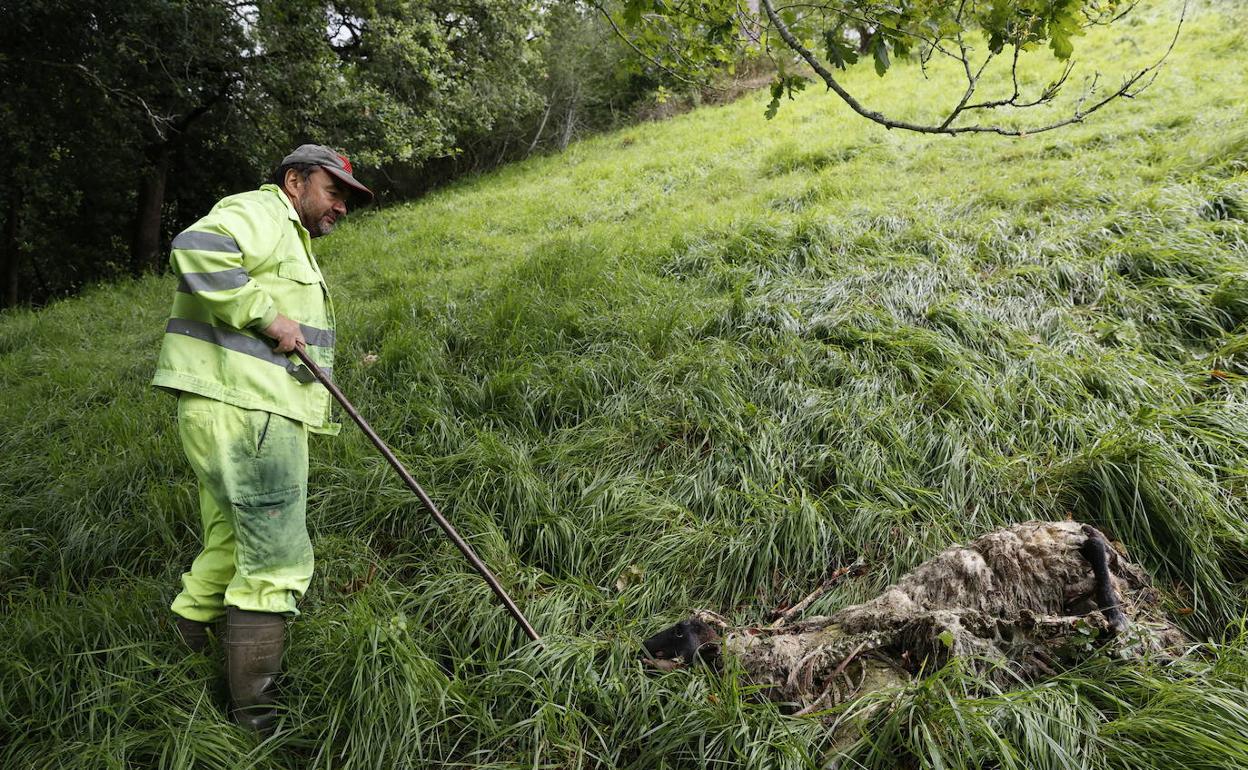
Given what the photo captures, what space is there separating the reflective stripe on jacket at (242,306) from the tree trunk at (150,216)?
12.7m

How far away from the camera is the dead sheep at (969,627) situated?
212 cm

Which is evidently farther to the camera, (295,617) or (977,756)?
(295,617)

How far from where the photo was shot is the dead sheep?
2121 millimetres

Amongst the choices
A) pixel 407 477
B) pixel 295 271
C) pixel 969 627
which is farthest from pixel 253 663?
pixel 969 627

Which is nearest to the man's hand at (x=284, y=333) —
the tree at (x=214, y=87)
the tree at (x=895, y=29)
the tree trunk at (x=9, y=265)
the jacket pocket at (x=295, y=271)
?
the jacket pocket at (x=295, y=271)

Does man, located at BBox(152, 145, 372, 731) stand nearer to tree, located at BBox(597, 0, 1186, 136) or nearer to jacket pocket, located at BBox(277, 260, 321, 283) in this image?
jacket pocket, located at BBox(277, 260, 321, 283)

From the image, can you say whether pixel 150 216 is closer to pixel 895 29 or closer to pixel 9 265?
pixel 9 265

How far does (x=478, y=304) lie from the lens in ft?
18.0

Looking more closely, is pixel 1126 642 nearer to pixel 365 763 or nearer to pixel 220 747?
pixel 365 763

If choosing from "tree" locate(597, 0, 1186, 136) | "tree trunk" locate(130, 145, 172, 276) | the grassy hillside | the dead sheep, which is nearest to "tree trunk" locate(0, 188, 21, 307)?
"tree trunk" locate(130, 145, 172, 276)

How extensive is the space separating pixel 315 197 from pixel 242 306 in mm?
596

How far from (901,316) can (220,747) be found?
4328 millimetres

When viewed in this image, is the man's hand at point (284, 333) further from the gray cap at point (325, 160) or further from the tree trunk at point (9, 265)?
the tree trunk at point (9, 265)

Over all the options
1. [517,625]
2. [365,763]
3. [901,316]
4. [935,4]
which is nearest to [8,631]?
[365,763]
